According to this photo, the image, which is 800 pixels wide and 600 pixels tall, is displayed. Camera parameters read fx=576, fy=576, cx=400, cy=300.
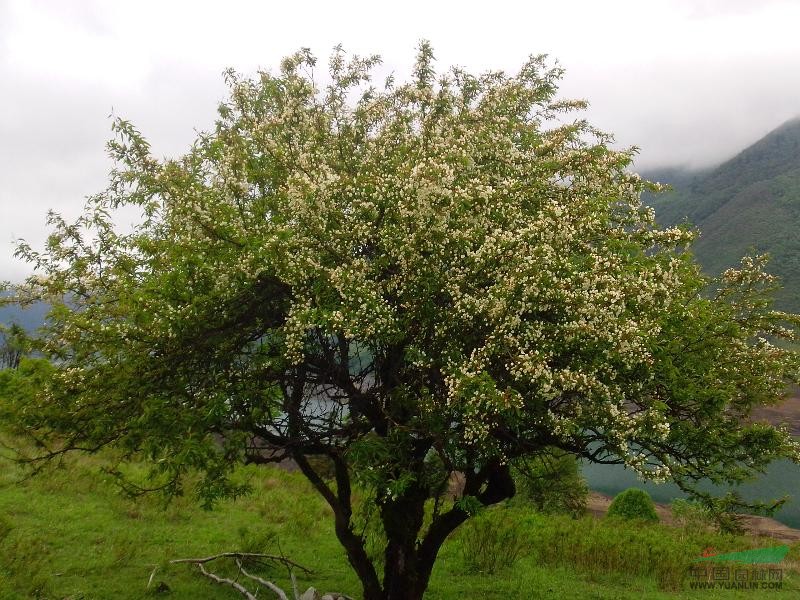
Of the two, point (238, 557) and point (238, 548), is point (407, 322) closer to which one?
point (238, 557)

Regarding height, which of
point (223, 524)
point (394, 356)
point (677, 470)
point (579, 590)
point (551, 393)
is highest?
point (394, 356)

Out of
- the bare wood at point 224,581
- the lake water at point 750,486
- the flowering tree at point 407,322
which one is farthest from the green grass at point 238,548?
the lake water at point 750,486

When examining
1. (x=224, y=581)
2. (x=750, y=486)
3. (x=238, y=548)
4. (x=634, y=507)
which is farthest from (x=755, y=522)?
(x=224, y=581)

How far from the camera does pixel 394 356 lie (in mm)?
10648

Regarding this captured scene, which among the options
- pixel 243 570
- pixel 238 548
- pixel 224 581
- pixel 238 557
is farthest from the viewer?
pixel 238 548

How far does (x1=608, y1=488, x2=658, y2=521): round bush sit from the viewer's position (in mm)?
31078

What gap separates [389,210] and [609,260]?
138 inches

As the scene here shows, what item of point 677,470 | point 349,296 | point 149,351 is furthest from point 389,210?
point 677,470

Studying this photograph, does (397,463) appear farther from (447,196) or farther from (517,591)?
(517,591)

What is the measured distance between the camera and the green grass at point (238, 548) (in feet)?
46.7

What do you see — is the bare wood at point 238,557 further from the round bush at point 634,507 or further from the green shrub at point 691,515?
the green shrub at point 691,515

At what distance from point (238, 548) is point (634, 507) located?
2281cm

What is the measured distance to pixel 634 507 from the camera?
31359 mm

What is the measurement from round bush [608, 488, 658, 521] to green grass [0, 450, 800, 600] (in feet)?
Result: 20.5
